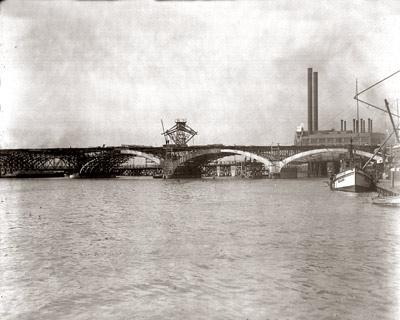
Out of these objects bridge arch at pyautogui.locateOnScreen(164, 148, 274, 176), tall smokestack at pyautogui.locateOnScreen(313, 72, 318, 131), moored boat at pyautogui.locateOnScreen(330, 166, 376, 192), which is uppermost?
tall smokestack at pyautogui.locateOnScreen(313, 72, 318, 131)

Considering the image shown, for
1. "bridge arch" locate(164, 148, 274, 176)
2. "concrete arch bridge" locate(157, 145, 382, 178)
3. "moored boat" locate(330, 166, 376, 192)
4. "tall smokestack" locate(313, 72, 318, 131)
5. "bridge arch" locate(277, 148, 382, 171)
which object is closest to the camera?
"moored boat" locate(330, 166, 376, 192)

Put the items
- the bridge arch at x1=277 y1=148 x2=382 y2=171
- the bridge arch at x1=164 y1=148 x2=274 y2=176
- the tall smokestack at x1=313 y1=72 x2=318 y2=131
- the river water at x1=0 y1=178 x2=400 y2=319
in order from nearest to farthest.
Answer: the river water at x1=0 y1=178 x2=400 y2=319 < the bridge arch at x1=277 y1=148 x2=382 y2=171 < the bridge arch at x1=164 y1=148 x2=274 y2=176 < the tall smokestack at x1=313 y1=72 x2=318 y2=131

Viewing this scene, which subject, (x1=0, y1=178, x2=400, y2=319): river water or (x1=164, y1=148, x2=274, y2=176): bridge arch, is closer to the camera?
(x1=0, y1=178, x2=400, y2=319): river water

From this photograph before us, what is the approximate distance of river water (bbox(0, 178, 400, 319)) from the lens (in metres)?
11.1

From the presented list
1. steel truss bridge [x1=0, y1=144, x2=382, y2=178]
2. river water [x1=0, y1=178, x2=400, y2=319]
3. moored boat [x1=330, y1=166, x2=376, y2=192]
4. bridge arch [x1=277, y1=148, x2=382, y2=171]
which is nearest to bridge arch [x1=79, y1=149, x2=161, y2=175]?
steel truss bridge [x1=0, y1=144, x2=382, y2=178]

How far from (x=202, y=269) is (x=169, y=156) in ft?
344

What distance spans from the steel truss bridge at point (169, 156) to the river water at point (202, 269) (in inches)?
2995

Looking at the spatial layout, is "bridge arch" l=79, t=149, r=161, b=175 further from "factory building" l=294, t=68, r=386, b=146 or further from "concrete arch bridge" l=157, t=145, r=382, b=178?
"factory building" l=294, t=68, r=386, b=146

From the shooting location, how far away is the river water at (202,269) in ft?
36.6

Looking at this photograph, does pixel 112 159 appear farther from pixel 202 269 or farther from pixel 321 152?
pixel 202 269

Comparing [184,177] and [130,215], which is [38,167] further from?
[130,215]

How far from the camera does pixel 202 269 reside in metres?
14.8

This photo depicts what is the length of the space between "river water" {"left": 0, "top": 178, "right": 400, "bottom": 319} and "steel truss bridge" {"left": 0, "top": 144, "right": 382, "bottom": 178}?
76.1 m

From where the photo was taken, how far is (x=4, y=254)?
58.5 feet
